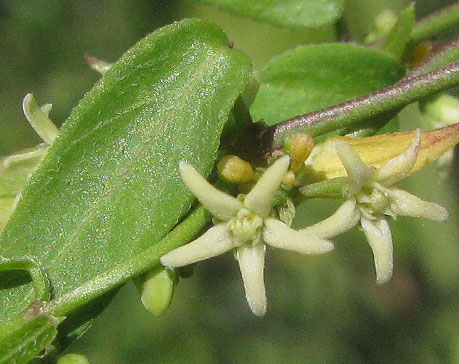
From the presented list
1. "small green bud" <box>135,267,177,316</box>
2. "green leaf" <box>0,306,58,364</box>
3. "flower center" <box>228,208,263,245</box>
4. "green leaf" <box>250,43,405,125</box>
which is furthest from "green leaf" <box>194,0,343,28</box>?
"green leaf" <box>0,306,58,364</box>

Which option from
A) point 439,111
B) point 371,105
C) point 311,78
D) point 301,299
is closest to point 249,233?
point 371,105

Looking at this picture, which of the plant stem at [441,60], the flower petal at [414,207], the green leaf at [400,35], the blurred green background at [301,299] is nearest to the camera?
the flower petal at [414,207]

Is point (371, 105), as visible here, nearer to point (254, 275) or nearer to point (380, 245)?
point (380, 245)

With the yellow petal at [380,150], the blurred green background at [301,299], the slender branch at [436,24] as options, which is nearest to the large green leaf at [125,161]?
the yellow petal at [380,150]

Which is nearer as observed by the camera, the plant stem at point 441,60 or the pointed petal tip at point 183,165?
the pointed petal tip at point 183,165

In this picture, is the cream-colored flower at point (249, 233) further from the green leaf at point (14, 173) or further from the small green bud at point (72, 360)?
the green leaf at point (14, 173)

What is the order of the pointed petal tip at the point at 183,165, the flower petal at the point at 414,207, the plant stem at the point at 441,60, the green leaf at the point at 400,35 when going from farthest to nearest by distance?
the green leaf at the point at 400,35
the plant stem at the point at 441,60
the flower petal at the point at 414,207
the pointed petal tip at the point at 183,165

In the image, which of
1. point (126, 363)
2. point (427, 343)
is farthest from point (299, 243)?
point (427, 343)
